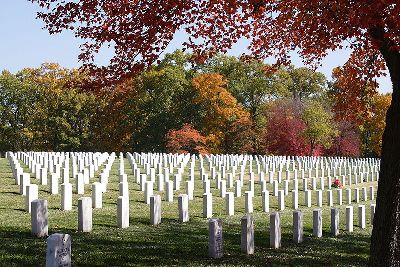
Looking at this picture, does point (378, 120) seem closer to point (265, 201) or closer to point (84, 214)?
point (265, 201)

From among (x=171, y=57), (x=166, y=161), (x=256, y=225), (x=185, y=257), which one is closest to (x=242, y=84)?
(x=171, y=57)

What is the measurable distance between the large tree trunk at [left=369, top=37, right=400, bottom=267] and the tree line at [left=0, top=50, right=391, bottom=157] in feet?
134

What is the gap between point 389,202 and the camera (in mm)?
8430

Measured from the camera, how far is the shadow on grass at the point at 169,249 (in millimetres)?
8492

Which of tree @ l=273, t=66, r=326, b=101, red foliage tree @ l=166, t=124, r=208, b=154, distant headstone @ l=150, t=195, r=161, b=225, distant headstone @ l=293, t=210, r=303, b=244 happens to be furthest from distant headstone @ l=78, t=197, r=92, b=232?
tree @ l=273, t=66, r=326, b=101

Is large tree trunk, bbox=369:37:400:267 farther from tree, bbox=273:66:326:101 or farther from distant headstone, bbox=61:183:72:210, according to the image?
tree, bbox=273:66:326:101

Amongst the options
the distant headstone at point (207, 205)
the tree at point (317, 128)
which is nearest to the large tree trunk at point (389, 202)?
the distant headstone at point (207, 205)

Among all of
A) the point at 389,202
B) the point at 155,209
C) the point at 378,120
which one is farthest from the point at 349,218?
the point at 378,120

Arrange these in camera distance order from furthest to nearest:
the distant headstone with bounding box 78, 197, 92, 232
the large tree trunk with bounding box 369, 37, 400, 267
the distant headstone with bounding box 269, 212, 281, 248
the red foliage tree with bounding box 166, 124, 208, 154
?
the red foliage tree with bounding box 166, 124, 208, 154, the distant headstone with bounding box 78, 197, 92, 232, the distant headstone with bounding box 269, 212, 281, 248, the large tree trunk with bounding box 369, 37, 400, 267

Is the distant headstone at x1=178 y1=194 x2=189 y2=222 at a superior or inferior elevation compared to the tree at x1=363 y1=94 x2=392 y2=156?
inferior

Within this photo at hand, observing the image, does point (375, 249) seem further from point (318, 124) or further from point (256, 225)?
point (318, 124)

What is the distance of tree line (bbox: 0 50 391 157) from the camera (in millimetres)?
53281

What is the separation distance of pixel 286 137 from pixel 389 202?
46.0 metres

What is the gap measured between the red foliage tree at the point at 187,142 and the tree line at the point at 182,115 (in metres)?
0.09
